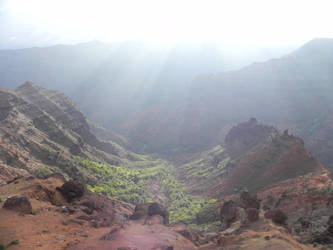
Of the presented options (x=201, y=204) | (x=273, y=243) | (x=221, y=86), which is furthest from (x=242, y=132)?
(x=221, y=86)

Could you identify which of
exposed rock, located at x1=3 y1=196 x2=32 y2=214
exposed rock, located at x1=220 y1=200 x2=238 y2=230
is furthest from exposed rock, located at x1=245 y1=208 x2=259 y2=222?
exposed rock, located at x1=3 y1=196 x2=32 y2=214

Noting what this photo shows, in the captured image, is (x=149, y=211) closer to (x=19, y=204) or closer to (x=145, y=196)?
(x=19, y=204)

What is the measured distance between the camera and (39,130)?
184ft

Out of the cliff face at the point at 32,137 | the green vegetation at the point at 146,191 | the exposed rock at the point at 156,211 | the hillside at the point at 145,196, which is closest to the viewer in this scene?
the hillside at the point at 145,196

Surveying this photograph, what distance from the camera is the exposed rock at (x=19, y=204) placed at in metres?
18.9

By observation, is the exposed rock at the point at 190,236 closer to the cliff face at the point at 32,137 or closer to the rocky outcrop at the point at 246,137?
the cliff face at the point at 32,137

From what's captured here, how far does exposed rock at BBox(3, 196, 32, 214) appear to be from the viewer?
18.9m

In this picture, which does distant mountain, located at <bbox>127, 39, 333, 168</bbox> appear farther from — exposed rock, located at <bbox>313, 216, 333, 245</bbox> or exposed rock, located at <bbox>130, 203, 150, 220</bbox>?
exposed rock, located at <bbox>313, 216, 333, 245</bbox>

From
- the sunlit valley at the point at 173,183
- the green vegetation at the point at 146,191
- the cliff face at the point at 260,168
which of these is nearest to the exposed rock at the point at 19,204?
the sunlit valley at the point at 173,183

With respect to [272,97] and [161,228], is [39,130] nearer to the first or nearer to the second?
[161,228]

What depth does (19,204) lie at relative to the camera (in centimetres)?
1916

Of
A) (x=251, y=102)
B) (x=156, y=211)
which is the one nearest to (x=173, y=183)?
(x=156, y=211)

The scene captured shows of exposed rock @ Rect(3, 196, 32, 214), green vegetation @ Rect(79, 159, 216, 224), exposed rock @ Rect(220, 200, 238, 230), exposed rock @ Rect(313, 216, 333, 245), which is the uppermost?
exposed rock @ Rect(3, 196, 32, 214)

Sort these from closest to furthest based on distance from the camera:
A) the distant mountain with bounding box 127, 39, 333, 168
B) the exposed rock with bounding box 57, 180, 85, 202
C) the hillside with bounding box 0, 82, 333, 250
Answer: the hillside with bounding box 0, 82, 333, 250, the exposed rock with bounding box 57, 180, 85, 202, the distant mountain with bounding box 127, 39, 333, 168
